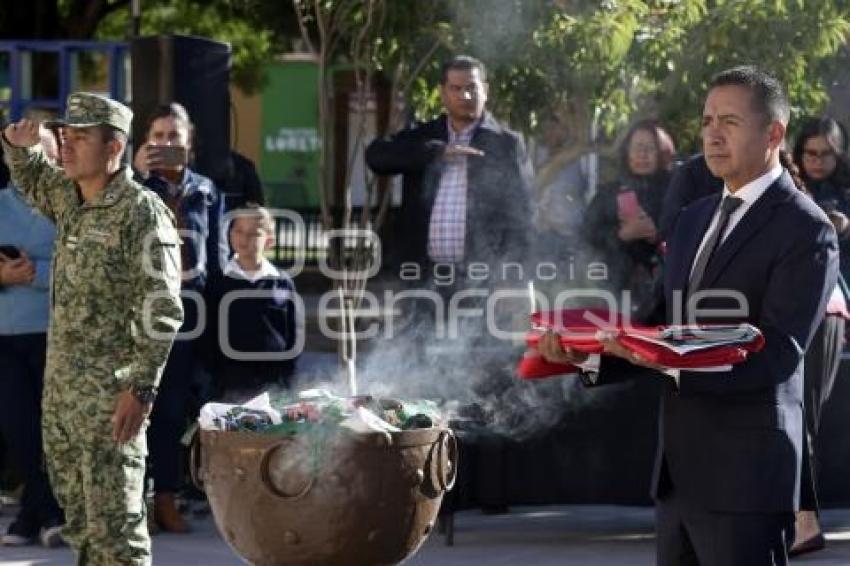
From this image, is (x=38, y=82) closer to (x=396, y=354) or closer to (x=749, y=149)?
(x=396, y=354)

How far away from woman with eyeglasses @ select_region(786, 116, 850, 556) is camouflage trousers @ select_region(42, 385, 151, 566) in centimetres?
239

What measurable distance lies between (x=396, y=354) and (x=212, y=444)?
91.6 inches

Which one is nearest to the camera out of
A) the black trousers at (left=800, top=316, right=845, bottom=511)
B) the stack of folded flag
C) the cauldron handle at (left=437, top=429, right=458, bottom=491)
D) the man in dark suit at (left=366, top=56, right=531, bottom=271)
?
the stack of folded flag

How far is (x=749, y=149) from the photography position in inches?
194

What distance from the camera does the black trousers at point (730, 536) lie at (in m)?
4.85

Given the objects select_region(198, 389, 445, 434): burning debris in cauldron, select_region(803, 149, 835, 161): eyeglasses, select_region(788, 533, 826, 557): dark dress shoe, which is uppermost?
select_region(803, 149, 835, 161): eyeglasses

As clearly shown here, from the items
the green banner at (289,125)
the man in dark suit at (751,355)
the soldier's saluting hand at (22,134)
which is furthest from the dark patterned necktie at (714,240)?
the green banner at (289,125)

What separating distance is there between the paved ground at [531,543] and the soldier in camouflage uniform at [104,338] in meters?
1.72

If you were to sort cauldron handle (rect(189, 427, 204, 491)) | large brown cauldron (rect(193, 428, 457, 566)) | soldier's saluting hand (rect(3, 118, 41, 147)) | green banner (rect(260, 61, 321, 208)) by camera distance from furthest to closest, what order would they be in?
green banner (rect(260, 61, 321, 208)) < soldier's saluting hand (rect(3, 118, 41, 147)) < cauldron handle (rect(189, 427, 204, 491)) < large brown cauldron (rect(193, 428, 457, 566))

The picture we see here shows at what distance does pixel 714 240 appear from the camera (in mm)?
4969

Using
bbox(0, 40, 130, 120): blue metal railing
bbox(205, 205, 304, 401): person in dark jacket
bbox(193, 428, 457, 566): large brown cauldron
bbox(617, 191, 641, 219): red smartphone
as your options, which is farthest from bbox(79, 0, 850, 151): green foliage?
bbox(193, 428, 457, 566): large brown cauldron

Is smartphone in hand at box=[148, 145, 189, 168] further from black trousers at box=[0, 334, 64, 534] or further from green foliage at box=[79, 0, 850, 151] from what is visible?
green foliage at box=[79, 0, 850, 151]

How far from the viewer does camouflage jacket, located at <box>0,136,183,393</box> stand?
632 cm

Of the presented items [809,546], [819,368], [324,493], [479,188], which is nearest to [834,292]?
[819,368]
